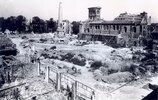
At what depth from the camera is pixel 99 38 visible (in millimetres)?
34094

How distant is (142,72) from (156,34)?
568 inches

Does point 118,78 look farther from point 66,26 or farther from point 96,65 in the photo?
point 66,26

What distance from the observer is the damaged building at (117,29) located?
1154 inches

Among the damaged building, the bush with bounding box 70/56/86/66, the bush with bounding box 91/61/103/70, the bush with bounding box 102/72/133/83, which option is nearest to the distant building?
the damaged building

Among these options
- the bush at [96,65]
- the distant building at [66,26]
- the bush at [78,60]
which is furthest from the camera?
the distant building at [66,26]

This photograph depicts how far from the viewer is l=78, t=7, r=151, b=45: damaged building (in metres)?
29.3

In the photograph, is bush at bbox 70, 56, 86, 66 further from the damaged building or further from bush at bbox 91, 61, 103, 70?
the damaged building

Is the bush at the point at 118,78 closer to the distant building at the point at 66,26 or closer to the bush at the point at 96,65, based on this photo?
the bush at the point at 96,65

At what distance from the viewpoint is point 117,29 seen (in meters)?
32.7

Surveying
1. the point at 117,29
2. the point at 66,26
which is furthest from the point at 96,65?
the point at 66,26

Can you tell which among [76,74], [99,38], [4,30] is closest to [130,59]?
[76,74]

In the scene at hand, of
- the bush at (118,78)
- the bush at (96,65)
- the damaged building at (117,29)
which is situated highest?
the damaged building at (117,29)

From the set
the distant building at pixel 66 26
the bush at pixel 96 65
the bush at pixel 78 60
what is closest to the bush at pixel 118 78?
the bush at pixel 96 65

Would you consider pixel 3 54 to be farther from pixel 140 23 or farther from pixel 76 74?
pixel 140 23
